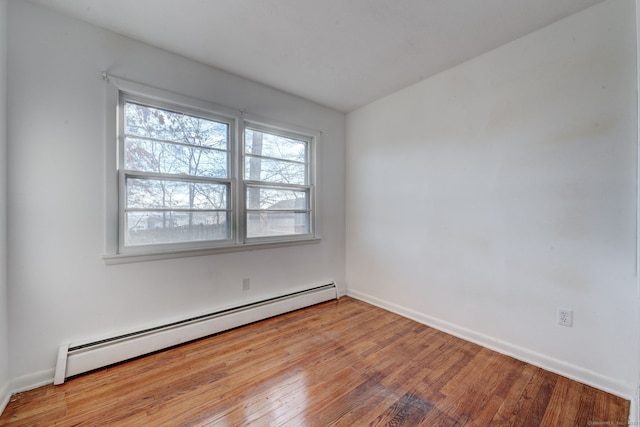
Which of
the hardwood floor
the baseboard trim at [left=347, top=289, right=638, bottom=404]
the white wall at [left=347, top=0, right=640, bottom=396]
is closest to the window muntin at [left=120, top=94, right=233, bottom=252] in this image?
the hardwood floor

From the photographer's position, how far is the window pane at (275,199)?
110 inches

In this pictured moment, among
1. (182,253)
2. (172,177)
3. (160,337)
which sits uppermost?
(172,177)

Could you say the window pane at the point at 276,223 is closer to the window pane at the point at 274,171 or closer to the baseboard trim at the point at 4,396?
the window pane at the point at 274,171

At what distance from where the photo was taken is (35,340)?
172 cm

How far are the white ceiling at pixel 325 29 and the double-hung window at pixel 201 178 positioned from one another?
49cm

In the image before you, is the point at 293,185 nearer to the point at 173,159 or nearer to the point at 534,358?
the point at 173,159

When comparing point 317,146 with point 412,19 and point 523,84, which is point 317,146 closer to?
point 412,19

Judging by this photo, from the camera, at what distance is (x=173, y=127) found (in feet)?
7.50

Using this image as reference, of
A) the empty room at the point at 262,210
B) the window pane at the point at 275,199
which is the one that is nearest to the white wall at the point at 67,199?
the empty room at the point at 262,210

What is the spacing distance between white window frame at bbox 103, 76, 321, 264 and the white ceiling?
42cm

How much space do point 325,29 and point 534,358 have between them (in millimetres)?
2924

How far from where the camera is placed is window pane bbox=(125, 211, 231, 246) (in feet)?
6.91

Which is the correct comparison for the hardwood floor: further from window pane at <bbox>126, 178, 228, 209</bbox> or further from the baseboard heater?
window pane at <bbox>126, 178, 228, 209</bbox>

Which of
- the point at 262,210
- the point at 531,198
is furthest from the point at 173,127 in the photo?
the point at 531,198
